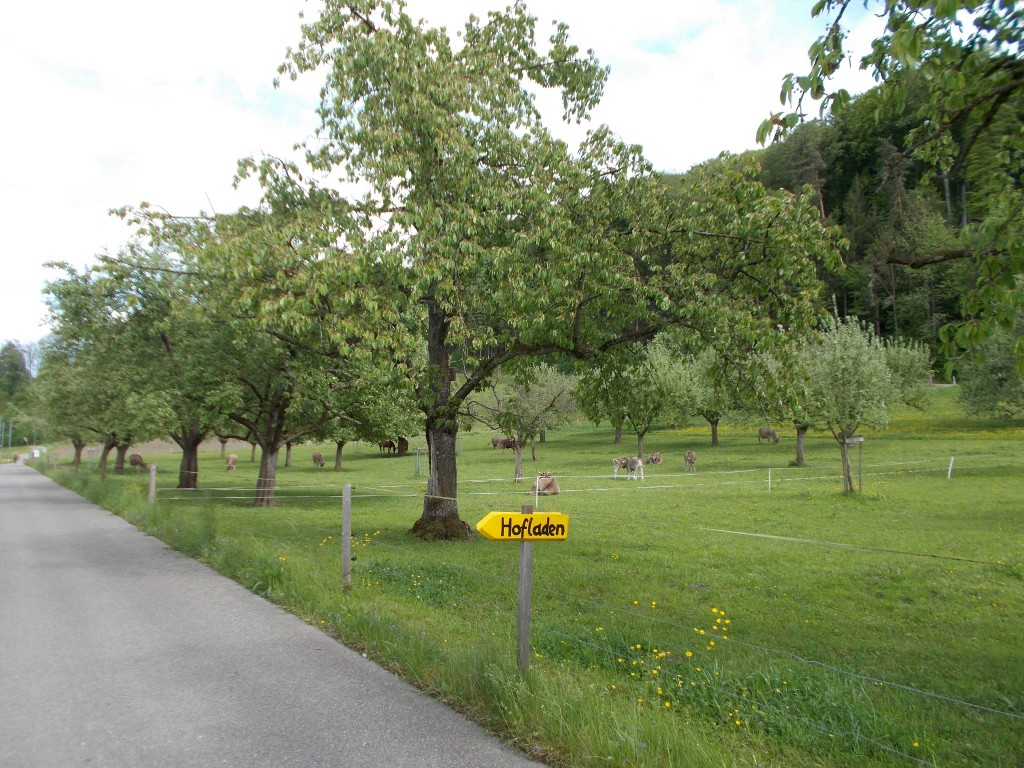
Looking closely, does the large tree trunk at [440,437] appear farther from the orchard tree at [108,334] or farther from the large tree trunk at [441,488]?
the orchard tree at [108,334]

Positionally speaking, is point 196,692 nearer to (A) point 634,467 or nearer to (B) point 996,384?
(A) point 634,467

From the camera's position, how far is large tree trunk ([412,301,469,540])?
14.5 meters

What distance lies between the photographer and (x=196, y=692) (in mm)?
5719

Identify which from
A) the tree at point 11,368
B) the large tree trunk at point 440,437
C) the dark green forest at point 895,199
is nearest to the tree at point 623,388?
the large tree trunk at point 440,437

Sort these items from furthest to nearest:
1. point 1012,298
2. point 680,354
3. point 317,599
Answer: point 680,354, point 317,599, point 1012,298

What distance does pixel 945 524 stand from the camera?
683 inches

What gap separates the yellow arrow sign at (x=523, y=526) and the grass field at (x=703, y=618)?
3.04ft

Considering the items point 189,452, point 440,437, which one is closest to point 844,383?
point 440,437

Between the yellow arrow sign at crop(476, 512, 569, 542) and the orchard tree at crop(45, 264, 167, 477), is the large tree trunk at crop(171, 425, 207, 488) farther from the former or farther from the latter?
the yellow arrow sign at crop(476, 512, 569, 542)

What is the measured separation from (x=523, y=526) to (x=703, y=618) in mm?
4937

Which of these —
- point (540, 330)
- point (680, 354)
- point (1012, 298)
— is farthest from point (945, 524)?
point (1012, 298)

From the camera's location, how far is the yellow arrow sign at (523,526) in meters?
5.08

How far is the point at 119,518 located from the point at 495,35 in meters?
14.5

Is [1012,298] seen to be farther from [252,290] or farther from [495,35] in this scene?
[495,35]
